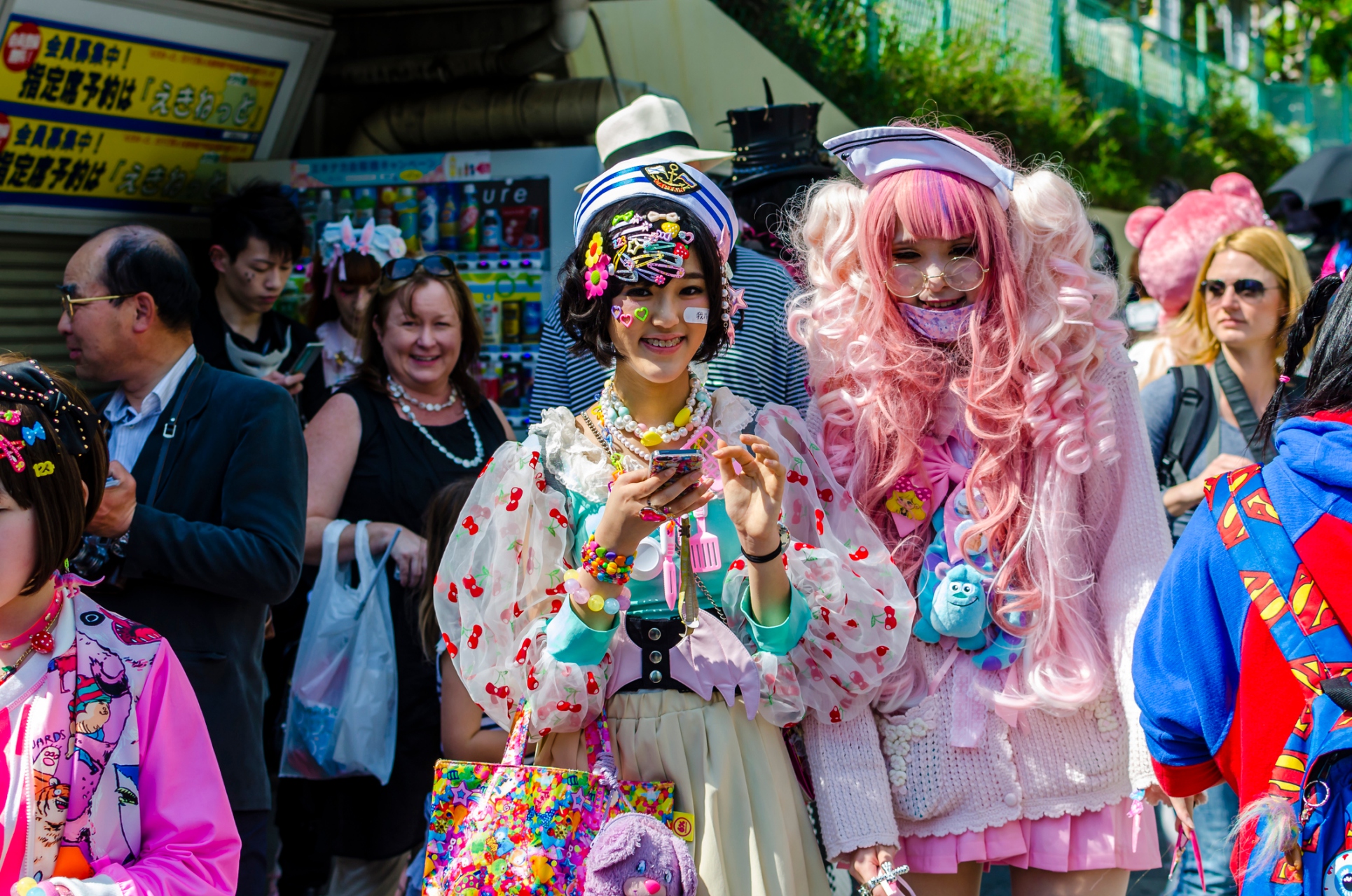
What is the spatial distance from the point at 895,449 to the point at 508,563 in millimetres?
808

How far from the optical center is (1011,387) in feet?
8.13

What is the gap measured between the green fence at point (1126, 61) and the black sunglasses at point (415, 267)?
25.9 ft

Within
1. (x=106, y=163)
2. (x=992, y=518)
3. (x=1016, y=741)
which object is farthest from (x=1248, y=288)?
(x=106, y=163)

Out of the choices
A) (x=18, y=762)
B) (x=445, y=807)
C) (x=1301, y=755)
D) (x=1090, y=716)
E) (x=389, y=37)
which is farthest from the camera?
(x=389, y=37)

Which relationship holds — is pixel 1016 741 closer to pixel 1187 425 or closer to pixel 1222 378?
pixel 1187 425

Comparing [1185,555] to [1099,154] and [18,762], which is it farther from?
[1099,154]

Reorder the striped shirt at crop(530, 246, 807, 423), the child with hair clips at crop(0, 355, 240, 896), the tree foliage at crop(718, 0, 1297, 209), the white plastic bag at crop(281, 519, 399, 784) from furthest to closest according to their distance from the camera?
the tree foliage at crop(718, 0, 1297, 209), the white plastic bag at crop(281, 519, 399, 784), the striped shirt at crop(530, 246, 807, 423), the child with hair clips at crop(0, 355, 240, 896)

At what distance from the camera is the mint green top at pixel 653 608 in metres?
2.13

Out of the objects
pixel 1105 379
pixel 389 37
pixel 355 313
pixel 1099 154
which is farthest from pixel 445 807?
pixel 1099 154

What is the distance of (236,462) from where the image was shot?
2.85m

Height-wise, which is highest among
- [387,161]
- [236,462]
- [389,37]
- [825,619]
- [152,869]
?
[389,37]

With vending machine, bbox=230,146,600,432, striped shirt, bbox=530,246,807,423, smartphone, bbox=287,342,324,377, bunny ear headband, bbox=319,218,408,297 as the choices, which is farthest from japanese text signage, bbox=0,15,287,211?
striped shirt, bbox=530,246,807,423

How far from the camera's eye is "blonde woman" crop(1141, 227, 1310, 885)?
3.91 metres

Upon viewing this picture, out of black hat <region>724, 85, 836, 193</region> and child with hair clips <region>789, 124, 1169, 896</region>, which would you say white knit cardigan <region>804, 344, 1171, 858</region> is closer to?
child with hair clips <region>789, 124, 1169, 896</region>
